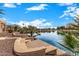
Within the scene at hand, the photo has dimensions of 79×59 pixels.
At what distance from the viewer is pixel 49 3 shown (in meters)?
2.15

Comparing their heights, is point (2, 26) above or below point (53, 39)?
above

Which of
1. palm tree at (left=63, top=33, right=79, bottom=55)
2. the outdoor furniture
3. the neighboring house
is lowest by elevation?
the outdoor furniture

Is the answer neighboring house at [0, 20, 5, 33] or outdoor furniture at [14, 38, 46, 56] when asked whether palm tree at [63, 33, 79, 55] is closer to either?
outdoor furniture at [14, 38, 46, 56]

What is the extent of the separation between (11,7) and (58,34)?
518 millimetres

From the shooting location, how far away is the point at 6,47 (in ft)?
7.08

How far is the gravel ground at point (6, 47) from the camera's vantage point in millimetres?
2135

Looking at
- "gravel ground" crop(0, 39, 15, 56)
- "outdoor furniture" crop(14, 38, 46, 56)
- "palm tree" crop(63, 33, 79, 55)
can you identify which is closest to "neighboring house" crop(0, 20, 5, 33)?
"gravel ground" crop(0, 39, 15, 56)

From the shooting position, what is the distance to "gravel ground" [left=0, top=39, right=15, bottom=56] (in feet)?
7.00

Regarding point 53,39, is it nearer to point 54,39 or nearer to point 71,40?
point 54,39

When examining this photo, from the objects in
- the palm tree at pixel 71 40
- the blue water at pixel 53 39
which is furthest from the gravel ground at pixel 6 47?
the palm tree at pixel 71 40

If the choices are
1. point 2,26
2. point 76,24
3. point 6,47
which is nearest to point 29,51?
point 6,47

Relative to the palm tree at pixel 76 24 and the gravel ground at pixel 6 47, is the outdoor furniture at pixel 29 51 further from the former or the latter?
the palm tree at pixel 76 24

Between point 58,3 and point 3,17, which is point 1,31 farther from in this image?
point 58,3

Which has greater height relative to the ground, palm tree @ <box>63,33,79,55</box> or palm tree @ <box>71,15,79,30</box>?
palm tree @ <box>71,15,79,30</box>
